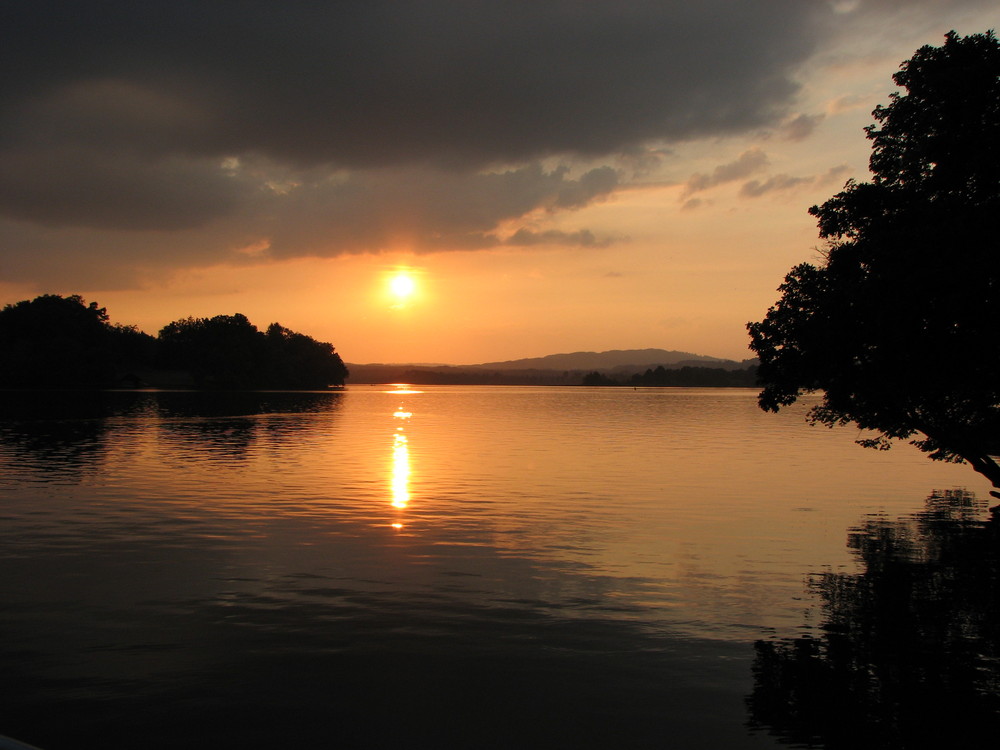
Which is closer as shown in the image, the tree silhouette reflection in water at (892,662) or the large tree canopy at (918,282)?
the tree silhouette reflection in water at (892,662)

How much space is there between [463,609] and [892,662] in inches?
379

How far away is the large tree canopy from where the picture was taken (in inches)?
1093

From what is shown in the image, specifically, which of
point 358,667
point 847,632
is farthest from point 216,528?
point 847,632

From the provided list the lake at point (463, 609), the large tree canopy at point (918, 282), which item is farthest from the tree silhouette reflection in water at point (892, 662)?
the large tree canopy at point (918, 282)

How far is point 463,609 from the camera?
65.2 feet

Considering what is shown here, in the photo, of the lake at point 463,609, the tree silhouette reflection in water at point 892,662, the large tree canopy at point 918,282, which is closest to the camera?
the tree silhouette reflection in water at point 892,662

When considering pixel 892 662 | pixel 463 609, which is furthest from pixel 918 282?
pixel 463 609

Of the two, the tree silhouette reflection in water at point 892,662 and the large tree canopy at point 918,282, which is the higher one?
the large tree canopy at point 918,282

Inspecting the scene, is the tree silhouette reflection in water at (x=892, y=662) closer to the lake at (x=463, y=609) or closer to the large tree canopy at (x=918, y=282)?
the lake at (x=463, y=609)

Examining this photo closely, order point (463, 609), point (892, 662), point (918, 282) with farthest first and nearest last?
point (918, 282)
point (463, 609)
point (892, 662)

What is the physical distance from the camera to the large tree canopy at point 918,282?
91.0 ft

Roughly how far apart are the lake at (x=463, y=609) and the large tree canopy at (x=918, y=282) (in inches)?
210

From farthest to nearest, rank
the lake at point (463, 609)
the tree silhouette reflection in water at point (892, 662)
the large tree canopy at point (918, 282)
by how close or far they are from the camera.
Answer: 1. the large tree canopy at point (918, 282)
2. the lake at point (463, 609)
3. the tree silhouette reflection in water at point (892, 662)

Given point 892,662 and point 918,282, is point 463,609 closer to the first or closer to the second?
point 892,662
